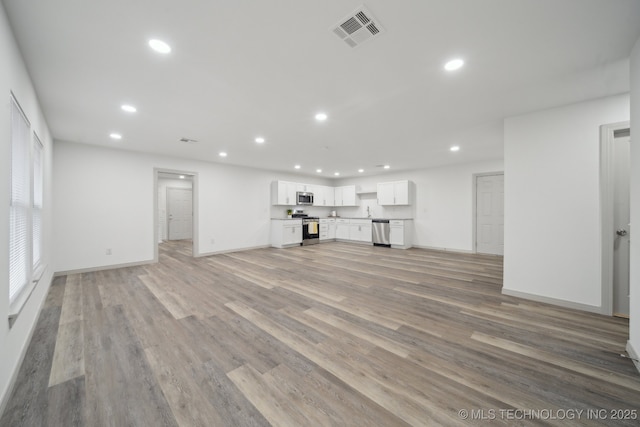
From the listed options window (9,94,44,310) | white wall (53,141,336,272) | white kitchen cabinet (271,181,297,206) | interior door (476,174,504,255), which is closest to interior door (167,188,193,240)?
white wall (53,141,336,272)

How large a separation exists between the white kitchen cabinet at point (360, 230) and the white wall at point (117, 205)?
163 inches

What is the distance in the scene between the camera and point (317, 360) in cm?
189

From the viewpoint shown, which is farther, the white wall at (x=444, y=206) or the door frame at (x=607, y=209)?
the white wall at (x=444, y=206)

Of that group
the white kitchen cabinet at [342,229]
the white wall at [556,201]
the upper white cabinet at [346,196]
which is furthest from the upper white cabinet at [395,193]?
the white wall at [556,201]

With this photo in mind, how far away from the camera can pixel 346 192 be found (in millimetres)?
9289

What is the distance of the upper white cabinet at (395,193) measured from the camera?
7.62 m

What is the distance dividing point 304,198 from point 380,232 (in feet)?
9.38

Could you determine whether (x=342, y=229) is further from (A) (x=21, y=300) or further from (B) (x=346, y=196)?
(A) (x=21, y=300)

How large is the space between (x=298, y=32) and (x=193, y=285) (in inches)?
147

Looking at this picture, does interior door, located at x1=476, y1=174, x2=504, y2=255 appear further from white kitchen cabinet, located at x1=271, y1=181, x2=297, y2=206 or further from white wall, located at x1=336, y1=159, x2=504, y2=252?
white kitchen cabinet, located at x1=271, y1=181, x2=297, y2=206

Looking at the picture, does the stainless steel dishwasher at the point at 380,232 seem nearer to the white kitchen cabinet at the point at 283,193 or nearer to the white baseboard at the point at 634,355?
the white kitchen cabinet at the point at 283,193

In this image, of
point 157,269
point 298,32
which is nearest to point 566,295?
point 298,32

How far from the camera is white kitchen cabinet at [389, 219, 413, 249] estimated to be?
742cm

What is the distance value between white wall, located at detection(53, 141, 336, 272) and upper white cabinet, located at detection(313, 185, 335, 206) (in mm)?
3139
